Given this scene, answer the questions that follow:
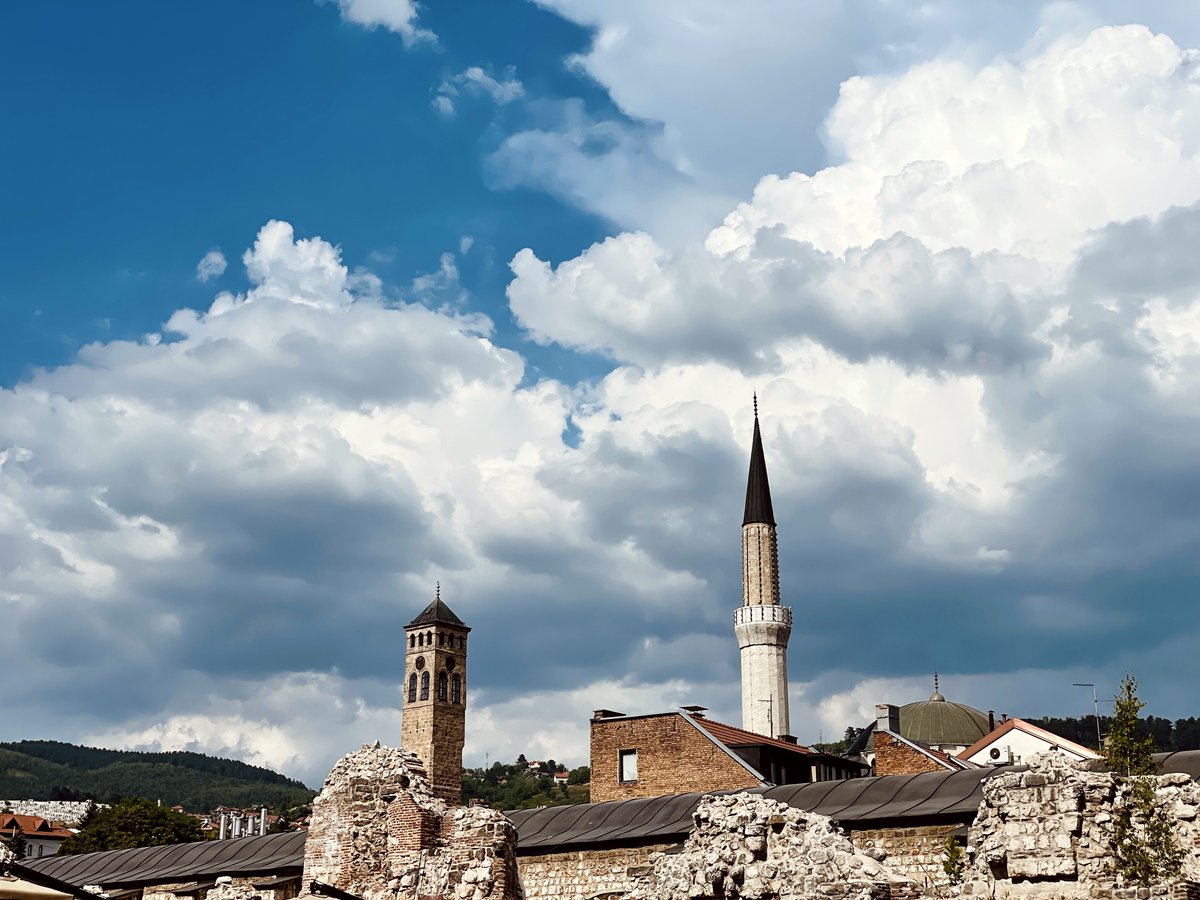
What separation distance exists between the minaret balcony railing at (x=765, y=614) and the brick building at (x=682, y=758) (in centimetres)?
2304

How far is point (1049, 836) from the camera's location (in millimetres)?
12102

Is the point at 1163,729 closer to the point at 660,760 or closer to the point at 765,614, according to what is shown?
the point at 765,614

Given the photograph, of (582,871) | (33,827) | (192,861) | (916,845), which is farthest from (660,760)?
(33,827)

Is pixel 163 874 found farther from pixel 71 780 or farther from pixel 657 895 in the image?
pixel 71 780

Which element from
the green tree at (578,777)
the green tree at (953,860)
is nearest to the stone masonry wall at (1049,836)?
the green tree at (953,860)

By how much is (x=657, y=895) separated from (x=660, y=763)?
25460 millimetres

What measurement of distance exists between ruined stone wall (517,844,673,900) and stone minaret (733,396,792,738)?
3643 centimetres

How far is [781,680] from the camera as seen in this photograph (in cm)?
6156

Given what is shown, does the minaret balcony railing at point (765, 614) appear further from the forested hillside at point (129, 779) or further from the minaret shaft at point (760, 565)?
the forested hillside at point (129, 779)

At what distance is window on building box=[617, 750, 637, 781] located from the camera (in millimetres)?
37250

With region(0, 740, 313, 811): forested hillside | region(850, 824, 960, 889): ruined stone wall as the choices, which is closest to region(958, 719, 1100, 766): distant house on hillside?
region(850, 824, 960, 889): ruined stone wall

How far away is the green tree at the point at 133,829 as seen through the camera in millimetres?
55281

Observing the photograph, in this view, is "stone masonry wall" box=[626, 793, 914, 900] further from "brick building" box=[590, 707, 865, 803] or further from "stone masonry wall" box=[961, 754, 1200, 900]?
"brick building" box=[590, 707, 865, 803]

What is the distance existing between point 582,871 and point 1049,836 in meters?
12.9
